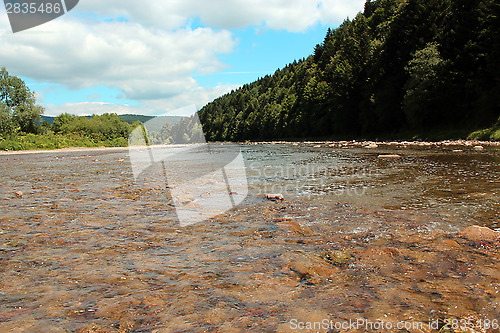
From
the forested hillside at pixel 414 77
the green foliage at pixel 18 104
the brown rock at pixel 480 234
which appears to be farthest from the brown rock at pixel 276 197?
the green foliage at pixel 18 104

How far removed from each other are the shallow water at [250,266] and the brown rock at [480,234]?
8.4 inches

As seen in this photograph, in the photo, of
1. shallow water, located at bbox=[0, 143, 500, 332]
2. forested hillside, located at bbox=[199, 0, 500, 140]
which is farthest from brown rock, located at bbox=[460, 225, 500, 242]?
forested hillside, located at bbox=[199, 0, 500, 140]

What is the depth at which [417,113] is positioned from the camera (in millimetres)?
38000

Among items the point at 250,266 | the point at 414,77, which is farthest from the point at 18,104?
the point at 250,266

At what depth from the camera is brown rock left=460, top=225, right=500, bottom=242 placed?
14.3 ft

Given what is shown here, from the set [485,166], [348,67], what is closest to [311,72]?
[348,67]

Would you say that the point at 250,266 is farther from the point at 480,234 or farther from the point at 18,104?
the point at 18,104

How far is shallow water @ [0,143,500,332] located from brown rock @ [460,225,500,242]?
0.70ft

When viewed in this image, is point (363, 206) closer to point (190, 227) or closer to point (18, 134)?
point (190, 227)

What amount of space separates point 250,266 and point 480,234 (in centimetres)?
341

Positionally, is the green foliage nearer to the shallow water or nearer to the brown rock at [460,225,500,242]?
the shallow water

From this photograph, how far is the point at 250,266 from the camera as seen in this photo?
152 inches

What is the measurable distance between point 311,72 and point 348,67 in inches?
1141

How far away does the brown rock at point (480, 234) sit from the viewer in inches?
172
